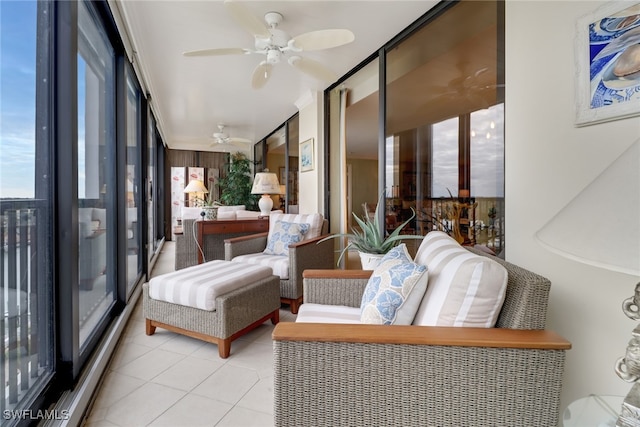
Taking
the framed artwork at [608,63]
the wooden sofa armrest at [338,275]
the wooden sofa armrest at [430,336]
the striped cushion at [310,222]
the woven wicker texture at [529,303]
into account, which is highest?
the framed artwork at [608,63]

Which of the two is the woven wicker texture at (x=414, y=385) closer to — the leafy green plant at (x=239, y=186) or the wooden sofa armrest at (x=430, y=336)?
the wooden sofa armrest at (x=430, y=336)

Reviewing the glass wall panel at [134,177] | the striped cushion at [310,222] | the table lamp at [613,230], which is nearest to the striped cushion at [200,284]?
the striped cushion at [310,222]

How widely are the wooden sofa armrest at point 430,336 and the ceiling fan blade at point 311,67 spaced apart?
214 centimetres

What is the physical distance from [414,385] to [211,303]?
1.41m

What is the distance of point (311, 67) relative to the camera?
2566 millimetres

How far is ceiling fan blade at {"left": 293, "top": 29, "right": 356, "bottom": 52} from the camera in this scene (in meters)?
1.97

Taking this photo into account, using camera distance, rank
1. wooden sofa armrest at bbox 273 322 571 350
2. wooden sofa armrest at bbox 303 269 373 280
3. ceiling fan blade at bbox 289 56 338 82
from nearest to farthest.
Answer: wooden sofa armrest at bbox 273 322 571 350, wooden sofa armrest at bbox 303 269 373 280, ceiling fan blade at bbox 289 56 338 82

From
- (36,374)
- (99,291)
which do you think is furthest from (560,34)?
(99,291)

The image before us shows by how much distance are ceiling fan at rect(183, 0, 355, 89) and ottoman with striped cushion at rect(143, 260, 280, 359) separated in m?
1.58

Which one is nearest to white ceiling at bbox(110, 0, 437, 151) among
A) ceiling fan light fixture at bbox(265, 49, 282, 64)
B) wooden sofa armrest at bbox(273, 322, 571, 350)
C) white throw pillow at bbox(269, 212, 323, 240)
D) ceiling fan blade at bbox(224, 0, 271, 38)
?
ceiling fan blade at bbox(224, 0, 271, 38)

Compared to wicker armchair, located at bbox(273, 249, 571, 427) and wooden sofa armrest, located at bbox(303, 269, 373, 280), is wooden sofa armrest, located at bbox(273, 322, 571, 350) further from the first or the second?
wooden sofa armrest, located at bbox(303, 269, 373, 280)

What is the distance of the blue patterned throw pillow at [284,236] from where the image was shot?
318cm

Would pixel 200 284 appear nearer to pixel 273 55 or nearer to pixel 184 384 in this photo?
pixel 184 384

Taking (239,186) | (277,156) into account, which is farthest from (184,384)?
(239,186)
